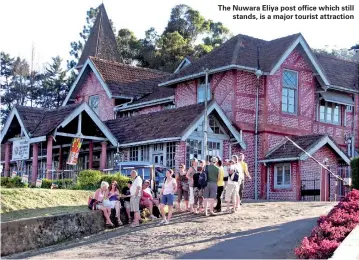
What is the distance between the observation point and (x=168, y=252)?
15250 mm

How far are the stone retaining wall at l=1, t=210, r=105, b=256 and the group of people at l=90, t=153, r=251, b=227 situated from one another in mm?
481

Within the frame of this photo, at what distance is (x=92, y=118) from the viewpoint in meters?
31.8

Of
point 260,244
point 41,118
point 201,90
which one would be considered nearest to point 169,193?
point 260,244

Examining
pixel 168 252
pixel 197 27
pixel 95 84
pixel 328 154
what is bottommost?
pixel 168 252

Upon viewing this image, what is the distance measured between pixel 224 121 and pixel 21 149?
882 cm

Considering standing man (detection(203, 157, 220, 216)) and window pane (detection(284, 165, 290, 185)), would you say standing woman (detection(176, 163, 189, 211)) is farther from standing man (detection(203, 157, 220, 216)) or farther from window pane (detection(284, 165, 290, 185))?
window pane (detection(284, 165, 290, 185))

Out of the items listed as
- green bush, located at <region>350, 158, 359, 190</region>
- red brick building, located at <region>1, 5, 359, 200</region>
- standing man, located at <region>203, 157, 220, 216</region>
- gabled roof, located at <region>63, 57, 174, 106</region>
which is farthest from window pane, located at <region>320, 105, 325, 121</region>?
standing man, located at <region>203, 157, 220, 216</region>

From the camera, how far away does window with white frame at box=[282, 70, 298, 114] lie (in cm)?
3443

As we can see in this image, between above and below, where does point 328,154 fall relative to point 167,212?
above

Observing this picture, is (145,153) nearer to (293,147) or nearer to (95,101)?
(293,147)

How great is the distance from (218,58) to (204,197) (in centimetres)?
1574

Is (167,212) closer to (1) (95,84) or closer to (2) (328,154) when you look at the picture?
(2) (328,154)

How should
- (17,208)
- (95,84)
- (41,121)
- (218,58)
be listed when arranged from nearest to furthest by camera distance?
(17,208) < (41,121) < (218,58) < (95,84)

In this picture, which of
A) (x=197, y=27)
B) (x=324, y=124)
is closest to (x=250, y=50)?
(x=324, y=124)
